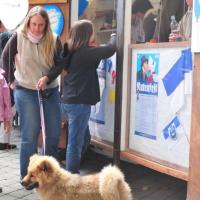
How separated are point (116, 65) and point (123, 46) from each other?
0.23m

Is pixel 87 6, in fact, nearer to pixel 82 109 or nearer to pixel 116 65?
pixel 116 65

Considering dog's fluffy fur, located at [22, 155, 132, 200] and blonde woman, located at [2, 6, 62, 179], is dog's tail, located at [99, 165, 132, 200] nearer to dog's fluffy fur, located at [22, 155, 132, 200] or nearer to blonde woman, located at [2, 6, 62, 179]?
dog's fluffy fur, located at [22, 155, 132, 200]

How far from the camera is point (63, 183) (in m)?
3.93

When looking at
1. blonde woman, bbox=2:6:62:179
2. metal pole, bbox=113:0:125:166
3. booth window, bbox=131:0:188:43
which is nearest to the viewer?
blonde woman, bbox=2:6:62:179

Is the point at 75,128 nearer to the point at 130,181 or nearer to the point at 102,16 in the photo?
the point at 130,181

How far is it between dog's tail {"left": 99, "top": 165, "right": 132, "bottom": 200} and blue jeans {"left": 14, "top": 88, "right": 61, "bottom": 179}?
3.90 feet

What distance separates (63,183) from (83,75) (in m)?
1.29

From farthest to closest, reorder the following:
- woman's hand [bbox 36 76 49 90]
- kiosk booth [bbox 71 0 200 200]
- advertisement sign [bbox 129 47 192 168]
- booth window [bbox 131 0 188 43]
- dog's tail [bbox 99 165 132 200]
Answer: booth window [bbox 131 0 188 43]
woman's hand [bbox 36 76 49 90]
advertisement sign [bbox 129 47 192 168]
kiosk booth [bbox 71 0 200 200]
dog's tail [bbox 99 165 132 200]

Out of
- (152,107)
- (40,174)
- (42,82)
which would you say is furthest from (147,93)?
(40,174)

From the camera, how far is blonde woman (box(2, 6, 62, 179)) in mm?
4629

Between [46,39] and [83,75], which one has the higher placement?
[46,39]

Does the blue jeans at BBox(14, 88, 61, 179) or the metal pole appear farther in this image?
the metal pole

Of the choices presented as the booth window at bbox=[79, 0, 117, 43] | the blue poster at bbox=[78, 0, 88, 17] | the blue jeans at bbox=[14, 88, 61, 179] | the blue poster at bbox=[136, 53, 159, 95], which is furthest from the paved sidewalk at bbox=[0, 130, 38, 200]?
the blue poster at bbox=[78, 0, 88, 17]

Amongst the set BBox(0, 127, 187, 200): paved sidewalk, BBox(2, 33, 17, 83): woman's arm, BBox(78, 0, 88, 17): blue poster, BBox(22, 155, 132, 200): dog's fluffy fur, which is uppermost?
BBox(78, 0, 88, 17): blue poster
